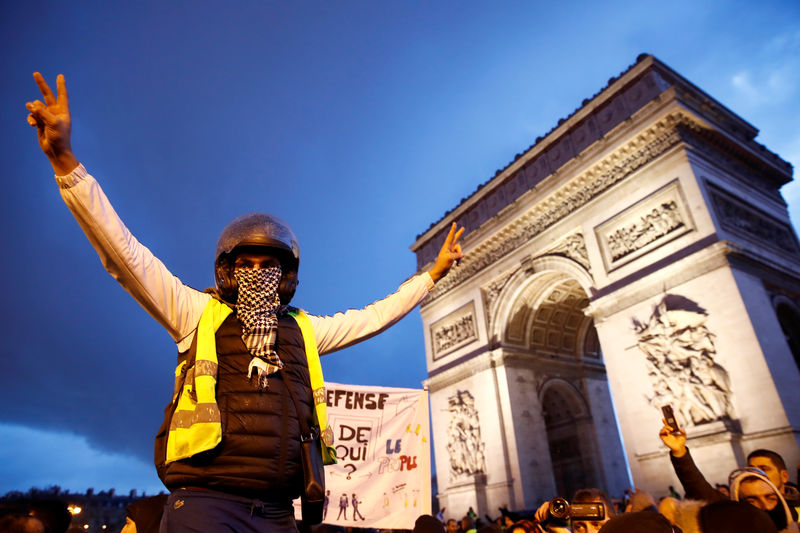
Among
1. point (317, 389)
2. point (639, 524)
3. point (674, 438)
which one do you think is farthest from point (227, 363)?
point (674, 438)

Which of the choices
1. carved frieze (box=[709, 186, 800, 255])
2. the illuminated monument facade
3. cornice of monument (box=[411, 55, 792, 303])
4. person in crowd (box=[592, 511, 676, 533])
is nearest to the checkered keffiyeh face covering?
person in crowd (box=[592, 511, 676, 533])

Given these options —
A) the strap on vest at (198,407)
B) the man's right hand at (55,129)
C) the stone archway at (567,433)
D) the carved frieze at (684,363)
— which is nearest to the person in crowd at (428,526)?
the strap on vest at (198,407)

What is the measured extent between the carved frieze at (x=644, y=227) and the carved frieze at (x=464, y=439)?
6.14 m

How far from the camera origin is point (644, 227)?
11.4m

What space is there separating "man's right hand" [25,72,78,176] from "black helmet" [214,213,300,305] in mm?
495

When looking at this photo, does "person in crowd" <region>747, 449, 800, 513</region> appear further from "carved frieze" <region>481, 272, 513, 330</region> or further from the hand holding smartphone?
"carved frieze" <region>481, 272, 513, 330</region>

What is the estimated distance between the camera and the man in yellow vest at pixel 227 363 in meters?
1.32

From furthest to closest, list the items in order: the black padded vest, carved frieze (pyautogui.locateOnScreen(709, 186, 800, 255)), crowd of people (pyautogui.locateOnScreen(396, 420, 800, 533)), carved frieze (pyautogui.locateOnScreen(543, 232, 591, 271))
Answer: carved frieze (pyautogui.locateOnScreen(543, 232, 591, 271)) → carved frieze (pyautogui.locateOnScreen(709, 186, 800, 255)) → crowd of people (pyautogui.locateOnScreen(396, 420, 800, 533)) → the black padded vest

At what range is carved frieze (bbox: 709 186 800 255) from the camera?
35.9 ft

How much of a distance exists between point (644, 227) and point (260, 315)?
1174 cm

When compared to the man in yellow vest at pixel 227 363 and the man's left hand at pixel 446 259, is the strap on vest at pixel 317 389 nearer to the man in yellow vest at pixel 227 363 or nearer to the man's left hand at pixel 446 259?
the man in yellow vest at pixel 227 363

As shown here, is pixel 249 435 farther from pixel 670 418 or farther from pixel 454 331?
pixel 454 331

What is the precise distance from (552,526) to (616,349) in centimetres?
974

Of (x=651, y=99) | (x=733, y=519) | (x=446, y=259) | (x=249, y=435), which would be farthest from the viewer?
(x=651, y=99)
